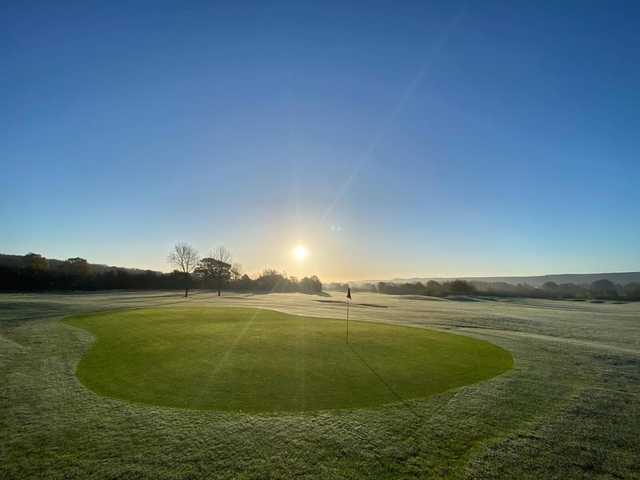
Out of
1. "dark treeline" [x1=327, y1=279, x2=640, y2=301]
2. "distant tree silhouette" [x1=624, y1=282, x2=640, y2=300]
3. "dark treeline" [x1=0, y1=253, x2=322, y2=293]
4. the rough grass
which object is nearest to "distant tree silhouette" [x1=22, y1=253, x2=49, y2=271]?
"dark treeline" [x1=0, y1=253, x2=322, y2=293]

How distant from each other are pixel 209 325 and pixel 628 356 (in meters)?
25.1

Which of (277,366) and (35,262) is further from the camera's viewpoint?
(35,262)

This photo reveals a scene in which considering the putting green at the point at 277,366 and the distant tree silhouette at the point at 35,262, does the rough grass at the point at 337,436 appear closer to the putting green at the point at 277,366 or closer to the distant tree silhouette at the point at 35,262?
the putting green at the point at 277,366

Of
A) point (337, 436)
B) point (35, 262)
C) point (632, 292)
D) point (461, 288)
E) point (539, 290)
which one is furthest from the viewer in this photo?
point (461, 288)

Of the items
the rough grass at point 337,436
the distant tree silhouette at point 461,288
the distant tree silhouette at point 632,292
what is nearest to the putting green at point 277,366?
the rough grass at point 337,436

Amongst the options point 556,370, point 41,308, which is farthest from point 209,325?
point 41,308

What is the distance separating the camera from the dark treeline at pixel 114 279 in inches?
2681

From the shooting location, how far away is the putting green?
340 inches

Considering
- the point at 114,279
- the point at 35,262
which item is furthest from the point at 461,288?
the point at 35,262

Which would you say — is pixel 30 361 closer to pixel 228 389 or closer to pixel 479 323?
pixel 228 389

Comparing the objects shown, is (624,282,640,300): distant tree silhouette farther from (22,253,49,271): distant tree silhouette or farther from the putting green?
(22,253,49,271): distant tree silhouette

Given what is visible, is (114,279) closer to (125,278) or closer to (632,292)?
(125,278)

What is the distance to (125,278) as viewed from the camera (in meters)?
85.7

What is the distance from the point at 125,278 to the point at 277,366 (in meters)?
93.4
